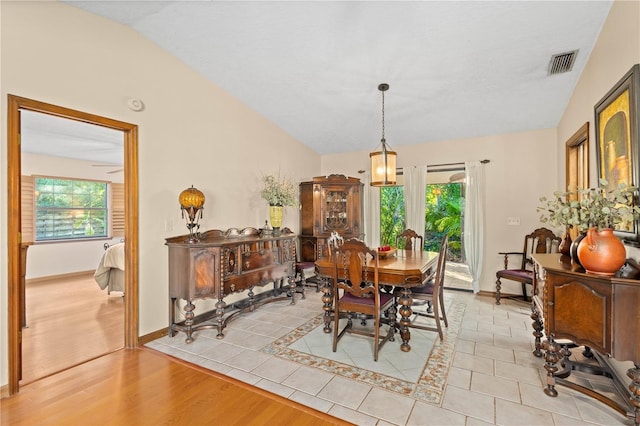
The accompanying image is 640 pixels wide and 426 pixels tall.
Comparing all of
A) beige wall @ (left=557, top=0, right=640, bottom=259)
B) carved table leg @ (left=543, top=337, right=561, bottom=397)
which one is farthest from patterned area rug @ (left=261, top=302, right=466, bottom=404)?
beige wall @ (left=557, top=0, right=640, bottom=259)

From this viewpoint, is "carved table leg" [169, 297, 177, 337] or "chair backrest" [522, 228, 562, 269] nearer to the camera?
"carved table leg" [169, 297, 177, 337]

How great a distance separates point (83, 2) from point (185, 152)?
1.46 meters

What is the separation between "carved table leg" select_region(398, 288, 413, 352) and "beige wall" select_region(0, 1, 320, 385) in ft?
7.80

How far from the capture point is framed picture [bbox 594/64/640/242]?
192cm

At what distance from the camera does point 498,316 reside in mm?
3688

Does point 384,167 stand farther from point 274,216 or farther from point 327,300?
point 274,216

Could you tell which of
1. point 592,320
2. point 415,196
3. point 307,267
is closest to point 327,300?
point 307,267

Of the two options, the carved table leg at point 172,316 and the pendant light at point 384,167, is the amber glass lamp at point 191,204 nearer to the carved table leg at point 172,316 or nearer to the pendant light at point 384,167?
the carved table leg at point 172,316

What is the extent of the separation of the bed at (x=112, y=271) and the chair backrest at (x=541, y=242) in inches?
227

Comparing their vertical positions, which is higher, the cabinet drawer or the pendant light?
the pendant light

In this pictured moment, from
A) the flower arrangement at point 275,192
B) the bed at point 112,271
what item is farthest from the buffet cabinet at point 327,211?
the bed at point 112,271

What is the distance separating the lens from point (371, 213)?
5.46 meters

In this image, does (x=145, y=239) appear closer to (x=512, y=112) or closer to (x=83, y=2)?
(x=83, y=2)

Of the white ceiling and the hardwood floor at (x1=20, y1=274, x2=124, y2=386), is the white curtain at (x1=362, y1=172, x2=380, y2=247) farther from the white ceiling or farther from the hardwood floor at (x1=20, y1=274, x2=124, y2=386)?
the hardwood floor at (x1=20, y1=274, x2=124, y2=386)
